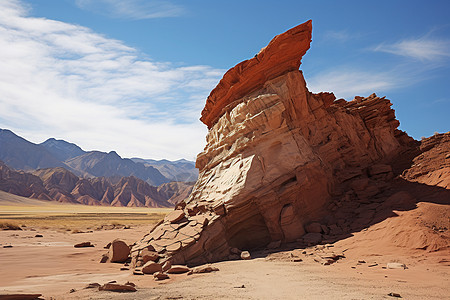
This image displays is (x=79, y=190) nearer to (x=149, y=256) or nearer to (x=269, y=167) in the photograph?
(x=149, y=256)

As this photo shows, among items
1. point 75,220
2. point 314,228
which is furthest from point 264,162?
point 75,220

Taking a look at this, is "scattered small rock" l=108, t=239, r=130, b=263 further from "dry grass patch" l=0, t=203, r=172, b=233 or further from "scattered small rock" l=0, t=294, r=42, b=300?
"dry grass patch" l=0, t=203, r=172, b=233

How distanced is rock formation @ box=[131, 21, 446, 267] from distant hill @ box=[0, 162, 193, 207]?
373 ft

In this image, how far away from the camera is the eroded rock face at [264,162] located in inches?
485

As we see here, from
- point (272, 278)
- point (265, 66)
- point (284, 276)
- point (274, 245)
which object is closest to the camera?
point (272, 278)

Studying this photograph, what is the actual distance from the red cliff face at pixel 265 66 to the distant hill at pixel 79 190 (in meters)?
113

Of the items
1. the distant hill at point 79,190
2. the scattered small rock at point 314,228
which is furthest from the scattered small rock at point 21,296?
the distant hill at point 79,190

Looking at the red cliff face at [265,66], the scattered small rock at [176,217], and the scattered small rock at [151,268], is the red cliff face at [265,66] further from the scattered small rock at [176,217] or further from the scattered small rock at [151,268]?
the scattered small rock at [151,268]

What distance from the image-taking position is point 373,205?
1291cm

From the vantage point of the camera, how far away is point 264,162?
13203 millimetres

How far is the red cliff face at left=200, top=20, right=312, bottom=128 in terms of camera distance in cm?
1406

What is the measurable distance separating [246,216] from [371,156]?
8.58 metres

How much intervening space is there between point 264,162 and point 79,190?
127978 mm

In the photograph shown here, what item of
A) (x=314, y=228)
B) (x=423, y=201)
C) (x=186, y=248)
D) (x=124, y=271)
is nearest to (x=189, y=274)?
(x=186, y=248)
